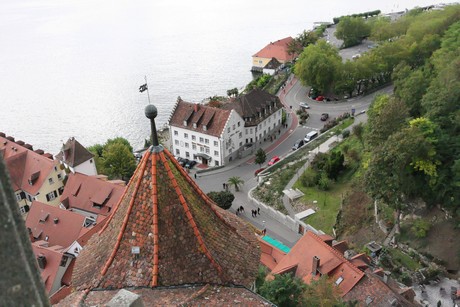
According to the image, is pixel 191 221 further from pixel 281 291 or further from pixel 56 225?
pixel 56 225

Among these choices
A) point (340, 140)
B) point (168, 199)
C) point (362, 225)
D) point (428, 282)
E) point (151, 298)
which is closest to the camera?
point (151, 298)

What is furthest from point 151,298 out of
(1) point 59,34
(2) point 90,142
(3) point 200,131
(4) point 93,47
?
(1) point 59,34

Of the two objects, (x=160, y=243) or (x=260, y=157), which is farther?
(x=260, y=157)

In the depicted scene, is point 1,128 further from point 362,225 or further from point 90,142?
point 362,225

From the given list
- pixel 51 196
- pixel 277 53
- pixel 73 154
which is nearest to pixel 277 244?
pixel 73 154

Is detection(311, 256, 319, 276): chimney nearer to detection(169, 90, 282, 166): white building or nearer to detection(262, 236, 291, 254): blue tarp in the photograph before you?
detection(262, 236, 291, 254): blue tarp

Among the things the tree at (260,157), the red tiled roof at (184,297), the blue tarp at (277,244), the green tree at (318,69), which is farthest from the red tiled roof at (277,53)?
the red tiled roof at (184,297)

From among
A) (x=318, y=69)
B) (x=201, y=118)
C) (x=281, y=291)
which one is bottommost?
(x=201, y=118)

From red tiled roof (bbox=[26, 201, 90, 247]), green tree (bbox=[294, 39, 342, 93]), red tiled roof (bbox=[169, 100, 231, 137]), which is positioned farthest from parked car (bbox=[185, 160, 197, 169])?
green tree (bbox=[294, 39, 342, 93])

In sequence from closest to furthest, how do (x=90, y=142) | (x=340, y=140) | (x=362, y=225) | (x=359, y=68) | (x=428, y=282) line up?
(x=428, y=282)
(x=362, y=225)
(x=340, y=140)
(x=90, y=142)
(x=359, y=68)
